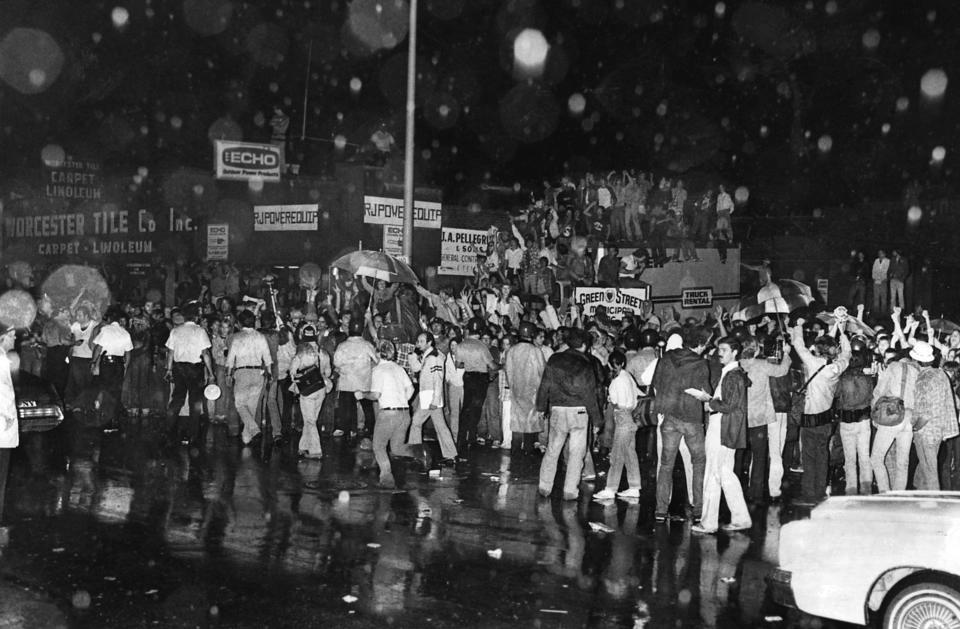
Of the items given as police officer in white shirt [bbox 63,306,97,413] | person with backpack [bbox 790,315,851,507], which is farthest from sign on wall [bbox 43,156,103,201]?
person with backpack [bbox 790,315,851,507]

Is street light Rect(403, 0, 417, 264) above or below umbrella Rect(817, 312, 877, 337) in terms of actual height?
above

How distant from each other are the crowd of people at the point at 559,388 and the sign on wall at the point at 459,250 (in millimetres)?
2698

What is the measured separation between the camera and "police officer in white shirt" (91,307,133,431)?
15.8 metres

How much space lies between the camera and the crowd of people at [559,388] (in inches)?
400

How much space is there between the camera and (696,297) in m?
21.5

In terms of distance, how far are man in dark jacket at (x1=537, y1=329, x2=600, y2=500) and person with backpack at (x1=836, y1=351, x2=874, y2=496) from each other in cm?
243

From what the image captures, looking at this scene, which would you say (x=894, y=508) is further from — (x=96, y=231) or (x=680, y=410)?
(x=96, y=231)

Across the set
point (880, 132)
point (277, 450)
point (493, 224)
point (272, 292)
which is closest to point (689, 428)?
point (277, 450)

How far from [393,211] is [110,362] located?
19.4 ft

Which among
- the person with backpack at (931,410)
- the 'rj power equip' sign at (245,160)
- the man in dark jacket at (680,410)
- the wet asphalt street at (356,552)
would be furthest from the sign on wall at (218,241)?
the person with backpack at (931,410)

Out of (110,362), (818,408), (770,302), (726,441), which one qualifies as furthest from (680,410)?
(110,362)

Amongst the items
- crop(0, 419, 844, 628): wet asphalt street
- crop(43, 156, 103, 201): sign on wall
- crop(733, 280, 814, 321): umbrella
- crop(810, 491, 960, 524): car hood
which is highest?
crop(43, 156, 103, 201): sign on wall

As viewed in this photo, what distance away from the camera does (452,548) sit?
8.76m

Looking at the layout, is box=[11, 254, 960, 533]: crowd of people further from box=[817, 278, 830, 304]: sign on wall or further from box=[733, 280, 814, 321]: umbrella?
box=[817, 278, 830, 304]: sign on wall
